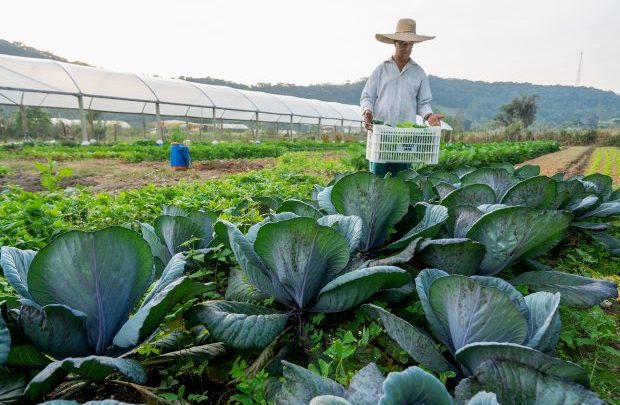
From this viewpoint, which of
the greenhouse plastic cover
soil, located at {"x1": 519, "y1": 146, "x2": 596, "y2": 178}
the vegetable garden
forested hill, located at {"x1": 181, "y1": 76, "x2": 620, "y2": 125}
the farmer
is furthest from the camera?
forested hill, located at {"x1": 181, "y1": 76, "x2": 620, "y2": 125}

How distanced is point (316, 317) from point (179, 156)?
9.76 meters

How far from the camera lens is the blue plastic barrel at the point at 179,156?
33.4 feet

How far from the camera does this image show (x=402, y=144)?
4.05 m

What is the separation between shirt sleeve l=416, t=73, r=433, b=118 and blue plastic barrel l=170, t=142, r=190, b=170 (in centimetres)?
703

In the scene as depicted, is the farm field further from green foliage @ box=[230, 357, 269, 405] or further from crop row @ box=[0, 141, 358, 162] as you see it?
crop row @ box=[0, 141, 358, 162]

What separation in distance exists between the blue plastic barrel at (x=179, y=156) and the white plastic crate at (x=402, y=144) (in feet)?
23.8

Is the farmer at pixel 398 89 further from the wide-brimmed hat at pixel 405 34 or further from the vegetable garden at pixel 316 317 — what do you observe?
the vegetable garden at pixel 316 317

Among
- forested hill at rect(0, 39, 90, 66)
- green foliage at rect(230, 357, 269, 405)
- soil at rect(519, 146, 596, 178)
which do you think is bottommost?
green foliage at rect(230, 357, 269, 405)

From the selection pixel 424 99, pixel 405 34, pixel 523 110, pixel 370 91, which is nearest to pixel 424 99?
pixel 424 99

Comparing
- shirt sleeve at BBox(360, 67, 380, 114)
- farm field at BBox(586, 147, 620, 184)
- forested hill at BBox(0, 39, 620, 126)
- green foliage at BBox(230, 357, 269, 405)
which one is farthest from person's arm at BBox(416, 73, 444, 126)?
forested hill at BBox(0, 39, 620, 126)

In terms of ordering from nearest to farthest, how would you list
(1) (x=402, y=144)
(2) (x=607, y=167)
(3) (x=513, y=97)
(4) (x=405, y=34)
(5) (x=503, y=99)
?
(1) (x=402, y=144) < (4) (x=405, y=34) < (2) (x=607, y=167) < (3) (x=513, y=97) < (5) (x=503, y=99)

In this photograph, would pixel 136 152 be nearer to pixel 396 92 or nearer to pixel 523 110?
pixel 396 92

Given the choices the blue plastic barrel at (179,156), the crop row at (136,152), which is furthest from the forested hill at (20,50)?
the blue plastic barrel at (179,156)

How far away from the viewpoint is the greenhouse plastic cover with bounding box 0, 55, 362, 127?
16266 millimetres
